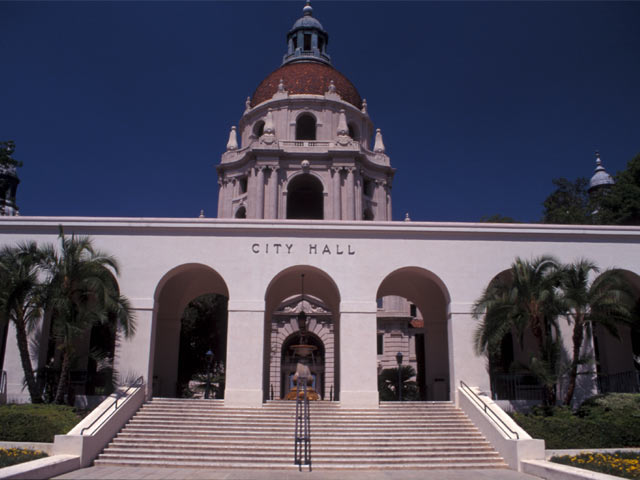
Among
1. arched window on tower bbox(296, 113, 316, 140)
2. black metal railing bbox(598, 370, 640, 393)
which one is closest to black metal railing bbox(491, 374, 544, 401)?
black metal railing bbox(598, 370, 640, 393)

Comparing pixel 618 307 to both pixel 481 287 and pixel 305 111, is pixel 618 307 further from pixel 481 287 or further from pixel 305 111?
pixel 305 111

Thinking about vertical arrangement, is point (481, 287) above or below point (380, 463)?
above

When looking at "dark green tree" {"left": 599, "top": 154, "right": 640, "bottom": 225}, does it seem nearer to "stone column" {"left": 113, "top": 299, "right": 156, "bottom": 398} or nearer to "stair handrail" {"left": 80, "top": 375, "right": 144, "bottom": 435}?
"stone column" {"left": 113, "top": 299, "right": 156, "bottom": 398}

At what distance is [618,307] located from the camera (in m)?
17.7

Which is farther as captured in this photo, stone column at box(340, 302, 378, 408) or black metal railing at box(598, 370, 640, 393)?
black metal railing at box(598, 370, 640, 393)

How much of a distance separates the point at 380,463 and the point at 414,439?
1.86 meters

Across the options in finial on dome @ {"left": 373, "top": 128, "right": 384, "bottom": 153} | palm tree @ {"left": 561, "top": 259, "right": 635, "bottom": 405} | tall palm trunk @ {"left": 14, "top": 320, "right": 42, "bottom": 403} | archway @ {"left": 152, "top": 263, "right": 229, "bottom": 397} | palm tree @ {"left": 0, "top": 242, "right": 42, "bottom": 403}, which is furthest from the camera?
finial on dome @ {"left": 373, "top": 128, "right": 384, "bottom": 153}

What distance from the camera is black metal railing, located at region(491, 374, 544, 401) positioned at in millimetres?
19812

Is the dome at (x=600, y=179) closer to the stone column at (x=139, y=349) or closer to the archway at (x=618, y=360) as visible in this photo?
the archway at (x=618, y=360)

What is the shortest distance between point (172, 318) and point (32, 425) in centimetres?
897

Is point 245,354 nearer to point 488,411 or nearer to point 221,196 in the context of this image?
point 488,411

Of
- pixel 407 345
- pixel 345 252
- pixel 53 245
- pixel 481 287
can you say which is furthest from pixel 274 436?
pixel 407 345

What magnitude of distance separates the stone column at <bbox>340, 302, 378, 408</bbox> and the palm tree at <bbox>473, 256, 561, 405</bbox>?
3.67 metres

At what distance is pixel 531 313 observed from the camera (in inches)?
695
